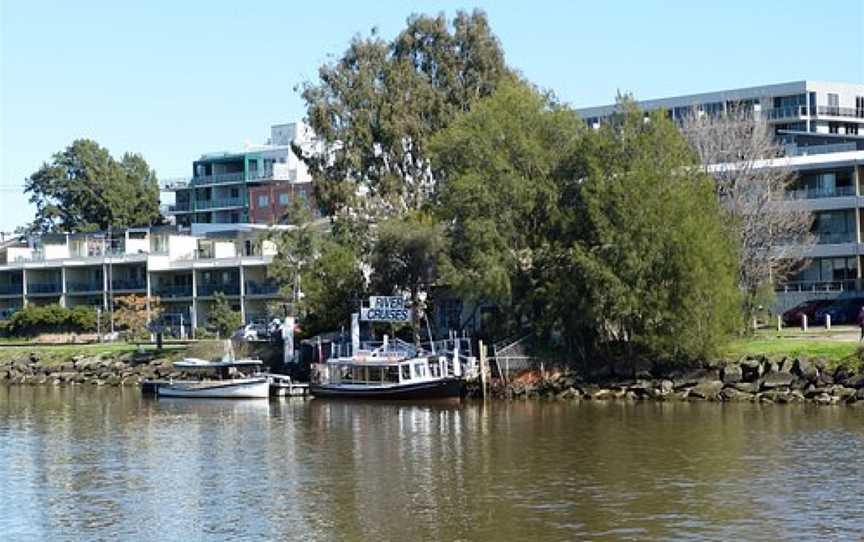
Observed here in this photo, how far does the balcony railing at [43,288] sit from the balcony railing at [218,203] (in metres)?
34.0

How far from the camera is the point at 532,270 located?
75.8 meters

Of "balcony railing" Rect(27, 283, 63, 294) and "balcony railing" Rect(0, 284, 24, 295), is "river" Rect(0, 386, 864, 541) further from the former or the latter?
"balcony railing" Rect(0, 284, 24, 295)

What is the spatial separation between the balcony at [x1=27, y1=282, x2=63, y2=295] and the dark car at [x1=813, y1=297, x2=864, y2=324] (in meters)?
76.8

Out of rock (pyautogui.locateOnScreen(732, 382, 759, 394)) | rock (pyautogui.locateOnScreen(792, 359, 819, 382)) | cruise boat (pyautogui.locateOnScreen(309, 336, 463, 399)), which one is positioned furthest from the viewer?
cruise boat (pyautogui.locateOnScreen(309, 336, 463, 399))

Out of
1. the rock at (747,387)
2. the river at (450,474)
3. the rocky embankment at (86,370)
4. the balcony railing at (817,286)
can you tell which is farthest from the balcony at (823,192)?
the rocky embankment at (86,370)

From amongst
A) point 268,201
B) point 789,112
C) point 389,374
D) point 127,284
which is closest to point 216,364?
point 389,374

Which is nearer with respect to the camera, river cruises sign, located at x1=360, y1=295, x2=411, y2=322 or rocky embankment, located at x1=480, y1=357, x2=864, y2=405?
rocky embankment, located at x1=480, y1=357, x2=864, y2=405

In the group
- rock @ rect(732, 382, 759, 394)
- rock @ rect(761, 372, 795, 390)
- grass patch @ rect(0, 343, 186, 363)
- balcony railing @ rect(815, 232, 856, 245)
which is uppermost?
balcony railing @ rect(815, 232, 856, 245)

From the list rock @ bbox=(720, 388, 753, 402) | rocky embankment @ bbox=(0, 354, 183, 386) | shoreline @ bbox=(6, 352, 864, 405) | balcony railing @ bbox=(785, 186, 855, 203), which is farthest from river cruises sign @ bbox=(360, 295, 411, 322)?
balcony railing @ bbox=(785, 186, 855, 203)

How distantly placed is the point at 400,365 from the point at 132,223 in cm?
10707

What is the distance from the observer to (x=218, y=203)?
170m

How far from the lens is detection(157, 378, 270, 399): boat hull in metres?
79.0

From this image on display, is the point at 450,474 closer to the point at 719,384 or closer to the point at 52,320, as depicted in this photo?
the point at 719,384

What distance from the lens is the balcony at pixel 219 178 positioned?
549ft
